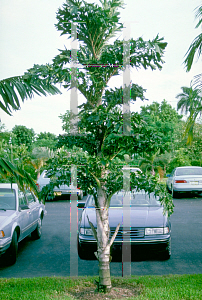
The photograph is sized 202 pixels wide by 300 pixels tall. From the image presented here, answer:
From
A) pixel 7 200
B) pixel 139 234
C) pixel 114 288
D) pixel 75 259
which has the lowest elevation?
pixel 75 259

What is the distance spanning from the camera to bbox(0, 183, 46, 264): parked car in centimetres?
612

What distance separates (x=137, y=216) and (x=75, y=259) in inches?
58.8

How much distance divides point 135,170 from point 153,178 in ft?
1.16

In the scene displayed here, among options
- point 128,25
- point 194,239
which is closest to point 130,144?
point 128,25

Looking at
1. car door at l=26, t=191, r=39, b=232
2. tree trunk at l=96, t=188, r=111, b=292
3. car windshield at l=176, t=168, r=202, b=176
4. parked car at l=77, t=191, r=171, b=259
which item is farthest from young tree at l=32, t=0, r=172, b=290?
car windshield at l=176, t=168, r=202, b=176

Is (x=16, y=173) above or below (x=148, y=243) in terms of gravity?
above

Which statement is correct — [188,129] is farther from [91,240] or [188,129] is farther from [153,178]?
[91,240]

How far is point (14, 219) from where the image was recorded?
6.55 meters

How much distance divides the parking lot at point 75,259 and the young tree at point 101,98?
1.73 metres

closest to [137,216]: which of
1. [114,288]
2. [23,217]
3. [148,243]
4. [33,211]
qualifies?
[148,243]

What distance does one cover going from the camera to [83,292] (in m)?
4.65

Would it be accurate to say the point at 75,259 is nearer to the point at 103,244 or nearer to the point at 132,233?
the point at 132,233

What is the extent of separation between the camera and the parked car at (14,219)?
6.12 metres

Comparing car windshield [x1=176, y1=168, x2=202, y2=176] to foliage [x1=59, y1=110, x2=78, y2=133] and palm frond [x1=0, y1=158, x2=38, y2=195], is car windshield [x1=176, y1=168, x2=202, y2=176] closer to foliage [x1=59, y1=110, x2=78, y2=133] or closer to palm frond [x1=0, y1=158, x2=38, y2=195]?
foliage [x1=59, y1=110, x2=78, y2=133]
